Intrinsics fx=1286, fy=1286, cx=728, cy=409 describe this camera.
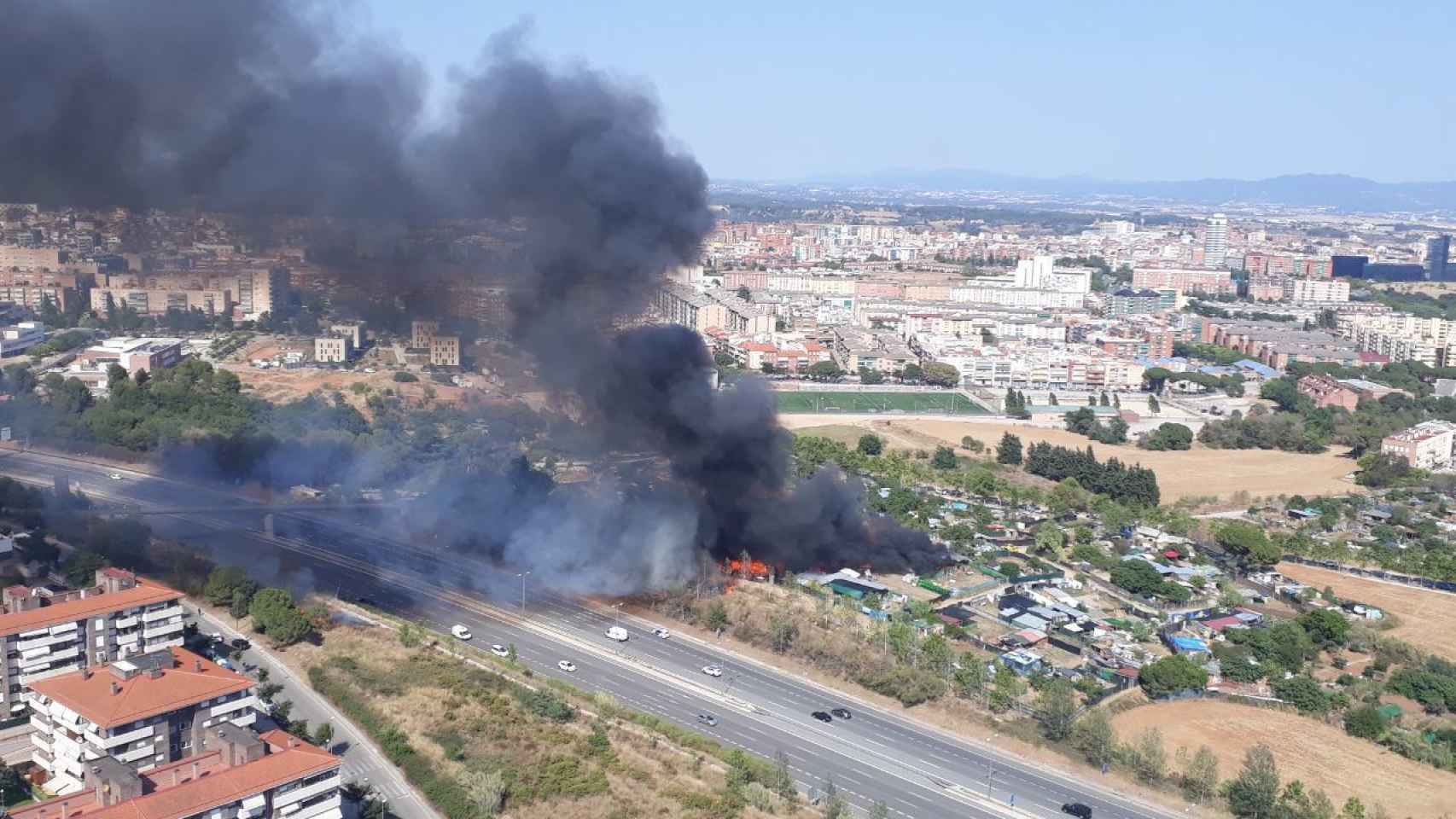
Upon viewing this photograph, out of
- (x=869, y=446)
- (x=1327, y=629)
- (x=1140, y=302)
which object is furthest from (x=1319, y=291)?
(x=1327, y=629)

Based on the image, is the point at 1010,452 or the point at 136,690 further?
the point at 1010,452

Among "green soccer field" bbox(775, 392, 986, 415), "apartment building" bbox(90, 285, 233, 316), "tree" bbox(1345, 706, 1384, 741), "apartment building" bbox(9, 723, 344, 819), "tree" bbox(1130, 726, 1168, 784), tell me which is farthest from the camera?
"green soccer field" bbox(775, 392, 986, 415)

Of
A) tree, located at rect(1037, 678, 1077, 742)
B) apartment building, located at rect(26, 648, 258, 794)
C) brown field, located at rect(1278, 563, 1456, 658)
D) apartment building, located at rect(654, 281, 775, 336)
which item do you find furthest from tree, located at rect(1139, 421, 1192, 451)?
apartment building, located at rect(26, 648, 258, 794)

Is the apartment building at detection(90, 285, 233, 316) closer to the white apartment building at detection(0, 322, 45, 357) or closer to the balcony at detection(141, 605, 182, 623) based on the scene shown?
the white apartment building at detection(0, 322, 45, 357)

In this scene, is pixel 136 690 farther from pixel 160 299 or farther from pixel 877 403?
pixel 877 403

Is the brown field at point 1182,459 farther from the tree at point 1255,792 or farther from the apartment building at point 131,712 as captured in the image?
the apartment building at point 131,712
